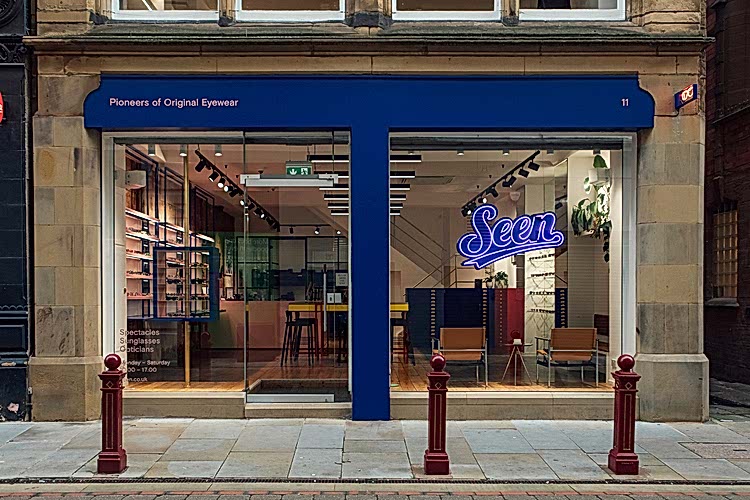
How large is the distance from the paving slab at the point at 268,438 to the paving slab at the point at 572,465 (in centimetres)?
301

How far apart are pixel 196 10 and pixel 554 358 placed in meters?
7.36

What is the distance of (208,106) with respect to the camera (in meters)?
10.3

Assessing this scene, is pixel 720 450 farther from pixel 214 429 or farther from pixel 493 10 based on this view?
pixel 493 10

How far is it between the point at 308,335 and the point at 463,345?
7.73 feet

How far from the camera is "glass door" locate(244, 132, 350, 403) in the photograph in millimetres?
10789

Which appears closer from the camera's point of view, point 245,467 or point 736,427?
point 245,467

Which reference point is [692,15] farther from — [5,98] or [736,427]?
[5,98]

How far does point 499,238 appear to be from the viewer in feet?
36.3

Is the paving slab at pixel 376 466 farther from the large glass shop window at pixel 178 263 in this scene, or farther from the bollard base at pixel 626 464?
the large glass shop window at pixel 178 263

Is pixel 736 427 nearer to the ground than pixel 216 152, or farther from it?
nearer to the ground

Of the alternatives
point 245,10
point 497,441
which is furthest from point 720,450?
point 245,10

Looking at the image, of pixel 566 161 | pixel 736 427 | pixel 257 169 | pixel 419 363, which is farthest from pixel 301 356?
pixel 736 427

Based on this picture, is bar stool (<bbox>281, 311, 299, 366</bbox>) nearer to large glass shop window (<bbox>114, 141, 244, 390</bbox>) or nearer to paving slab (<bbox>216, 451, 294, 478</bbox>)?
large glass shop window (<bbox>114, 141, 244, 390</bbox>)

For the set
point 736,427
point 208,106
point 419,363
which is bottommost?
point 736,427
